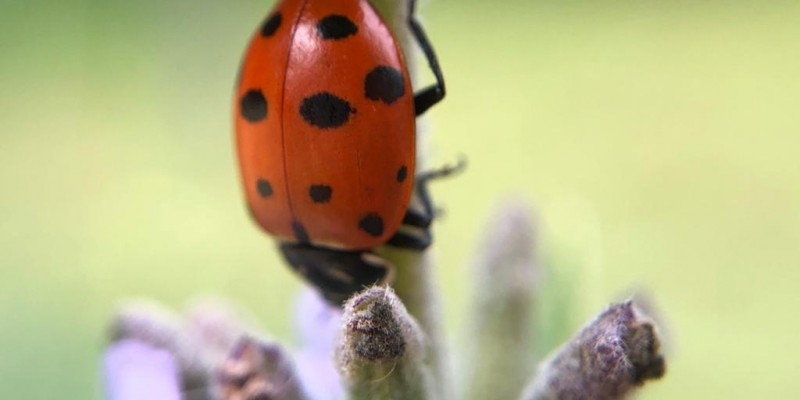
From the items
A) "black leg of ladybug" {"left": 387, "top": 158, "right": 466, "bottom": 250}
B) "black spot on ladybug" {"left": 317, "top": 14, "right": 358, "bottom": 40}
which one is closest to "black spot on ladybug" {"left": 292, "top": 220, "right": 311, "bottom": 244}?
"black leg of ladybug" {"left": 387, "top": 158, "right": 466, "bottom": 250}

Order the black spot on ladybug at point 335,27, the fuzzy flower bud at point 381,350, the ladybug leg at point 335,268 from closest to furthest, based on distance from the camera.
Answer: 1. the fuzzy flower bud at point 381,350
2. the black spot on ladybug at point 335,27
3. the ladybug leg at point 335,268

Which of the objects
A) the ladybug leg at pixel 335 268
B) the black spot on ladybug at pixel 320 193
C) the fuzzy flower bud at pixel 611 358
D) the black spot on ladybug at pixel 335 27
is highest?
the black spot on ladybug at pixel 335 27

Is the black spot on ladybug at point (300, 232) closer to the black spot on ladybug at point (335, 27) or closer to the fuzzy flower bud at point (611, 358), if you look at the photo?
the black spot on ladybug at point (335, 27)

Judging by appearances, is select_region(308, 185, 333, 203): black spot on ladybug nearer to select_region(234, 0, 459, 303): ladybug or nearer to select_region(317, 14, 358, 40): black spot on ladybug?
select_region(234, 0, 459, 303): ladybug

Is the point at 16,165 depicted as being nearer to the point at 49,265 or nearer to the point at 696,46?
the point at 49,265

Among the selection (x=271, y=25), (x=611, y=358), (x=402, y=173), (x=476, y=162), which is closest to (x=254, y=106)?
(x=271, y=25)

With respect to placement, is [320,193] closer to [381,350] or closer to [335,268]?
[335,268]

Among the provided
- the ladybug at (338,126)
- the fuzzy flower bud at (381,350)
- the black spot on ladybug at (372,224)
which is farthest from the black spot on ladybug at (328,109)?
the fuzzy flower bud at (381,350)
